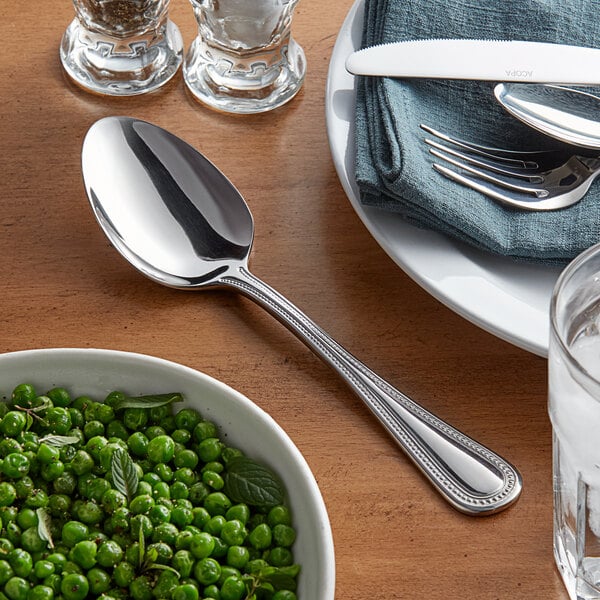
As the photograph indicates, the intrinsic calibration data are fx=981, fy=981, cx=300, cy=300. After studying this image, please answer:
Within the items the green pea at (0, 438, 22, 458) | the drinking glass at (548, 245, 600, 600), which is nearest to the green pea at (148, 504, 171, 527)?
the green pea at (0, 438, 22, 458)

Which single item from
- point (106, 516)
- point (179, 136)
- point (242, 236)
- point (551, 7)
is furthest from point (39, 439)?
point (551, 7)

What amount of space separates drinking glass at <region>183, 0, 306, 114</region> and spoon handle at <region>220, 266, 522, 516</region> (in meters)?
0.28

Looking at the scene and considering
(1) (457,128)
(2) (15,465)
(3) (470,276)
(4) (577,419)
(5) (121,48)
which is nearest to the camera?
(4) (577,419)

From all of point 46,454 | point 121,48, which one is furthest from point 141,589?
point 121,48

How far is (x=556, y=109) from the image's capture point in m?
0.84

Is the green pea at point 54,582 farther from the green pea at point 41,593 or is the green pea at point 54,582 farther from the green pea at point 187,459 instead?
the green pea at point 187,459

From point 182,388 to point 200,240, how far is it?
0.18 metres

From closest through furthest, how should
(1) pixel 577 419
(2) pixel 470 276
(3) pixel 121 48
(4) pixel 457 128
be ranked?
(1) pixel 577 419 → (2) pixel 470 276 → (4) pixel 457 128 → (3) pixel 121 48

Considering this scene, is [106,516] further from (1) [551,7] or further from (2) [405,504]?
(1) [551,7]

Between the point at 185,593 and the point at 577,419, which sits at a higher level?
the point at 577,419

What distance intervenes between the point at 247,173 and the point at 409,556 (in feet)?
1.29

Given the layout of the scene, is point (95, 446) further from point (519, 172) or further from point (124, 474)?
point (519, 172)

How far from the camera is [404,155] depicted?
0.77m

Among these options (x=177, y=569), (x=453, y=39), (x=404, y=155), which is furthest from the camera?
(x=453, y=39)
